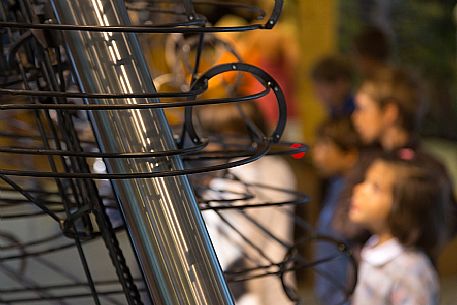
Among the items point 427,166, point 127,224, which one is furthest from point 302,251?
point 127,224

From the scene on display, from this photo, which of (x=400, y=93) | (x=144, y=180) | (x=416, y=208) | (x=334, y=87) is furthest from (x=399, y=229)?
(x=144, y=180)

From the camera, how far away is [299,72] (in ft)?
13.0

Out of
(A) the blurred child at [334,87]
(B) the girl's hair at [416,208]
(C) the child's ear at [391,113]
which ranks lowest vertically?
(B) the girl's hair at [416,208]

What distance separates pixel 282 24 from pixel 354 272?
152 inches

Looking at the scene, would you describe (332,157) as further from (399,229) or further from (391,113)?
(399,229)

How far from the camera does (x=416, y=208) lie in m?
1.82

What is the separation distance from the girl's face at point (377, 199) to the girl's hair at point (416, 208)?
0.01 meters

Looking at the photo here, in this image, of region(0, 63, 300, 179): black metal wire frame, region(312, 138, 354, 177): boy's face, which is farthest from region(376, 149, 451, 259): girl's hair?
region(0, 63, 300, 179): black metal wire frame

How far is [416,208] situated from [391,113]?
1.95 ft

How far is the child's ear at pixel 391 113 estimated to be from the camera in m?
2.36

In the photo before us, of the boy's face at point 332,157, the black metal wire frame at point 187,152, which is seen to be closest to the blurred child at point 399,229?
the boy's face at point 332,157

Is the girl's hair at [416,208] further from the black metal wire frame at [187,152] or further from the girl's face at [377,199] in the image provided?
the black metal wire frame at [187,152]

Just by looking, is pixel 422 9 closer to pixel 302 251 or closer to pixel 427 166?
pixel 302 251

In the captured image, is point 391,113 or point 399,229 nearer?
point 399,229
